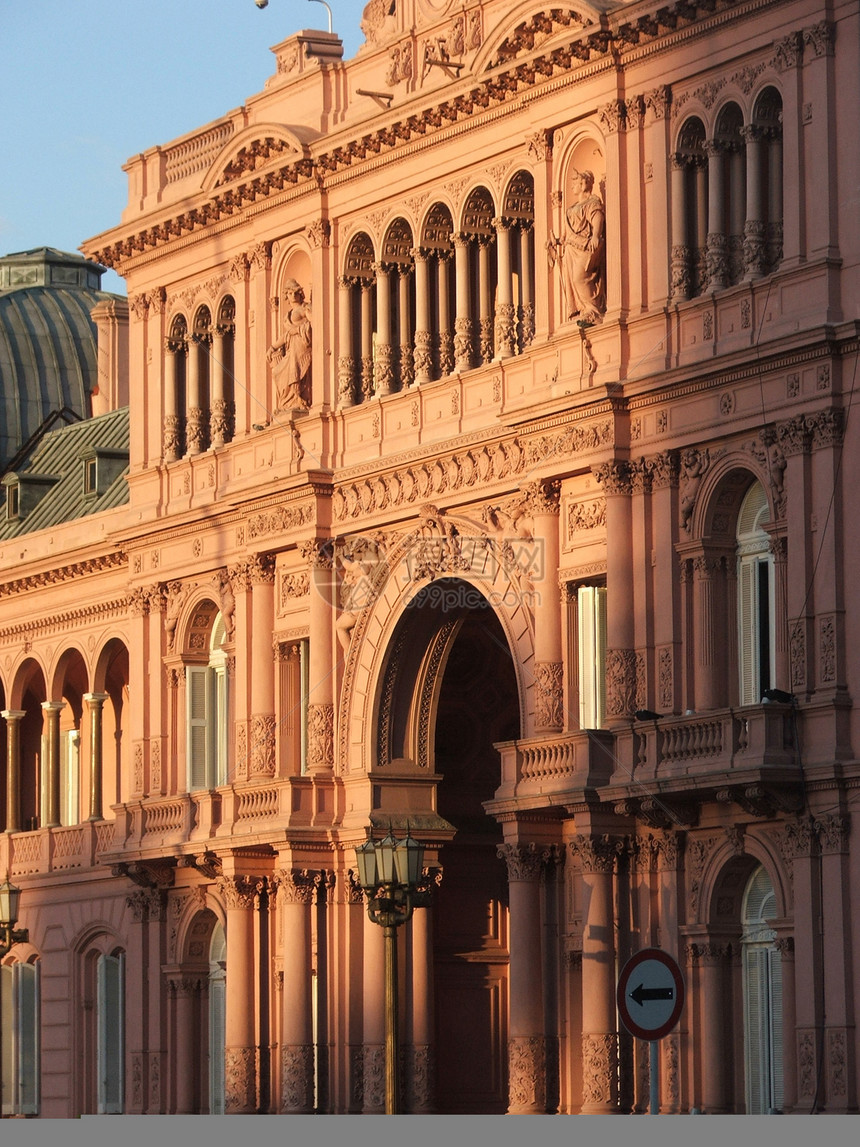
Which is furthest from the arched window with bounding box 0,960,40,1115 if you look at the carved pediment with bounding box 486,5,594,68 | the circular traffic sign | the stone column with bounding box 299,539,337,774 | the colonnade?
the circular traffic sign

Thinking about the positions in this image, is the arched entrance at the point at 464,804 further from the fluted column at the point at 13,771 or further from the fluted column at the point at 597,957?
the fluted column at the point at 13,771

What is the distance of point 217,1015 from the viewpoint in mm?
56906

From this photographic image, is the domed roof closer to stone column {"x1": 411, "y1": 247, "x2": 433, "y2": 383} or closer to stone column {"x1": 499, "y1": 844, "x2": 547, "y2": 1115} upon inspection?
stone column {"x1": 411, "y1": 247, "x2": 433, "y2": 383}

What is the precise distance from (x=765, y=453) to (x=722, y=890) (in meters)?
6.37

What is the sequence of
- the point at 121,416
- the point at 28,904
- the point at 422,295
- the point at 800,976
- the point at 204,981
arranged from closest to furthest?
the point at 800,976 < the point at 422,295 < the point at 204,981 < the point at 28,904 < the point at 121,416

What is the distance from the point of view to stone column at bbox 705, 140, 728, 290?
44.8 m

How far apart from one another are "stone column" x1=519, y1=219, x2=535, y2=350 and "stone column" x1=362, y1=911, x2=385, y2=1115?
1019cm

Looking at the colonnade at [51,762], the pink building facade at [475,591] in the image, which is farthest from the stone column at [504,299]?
the colonnade at [51,762]

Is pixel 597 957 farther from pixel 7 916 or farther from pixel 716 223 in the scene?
pixel 7 916

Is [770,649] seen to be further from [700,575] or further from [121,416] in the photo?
[121,416]

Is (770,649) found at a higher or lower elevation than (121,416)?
lower

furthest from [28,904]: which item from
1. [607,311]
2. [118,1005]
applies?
[607,311]

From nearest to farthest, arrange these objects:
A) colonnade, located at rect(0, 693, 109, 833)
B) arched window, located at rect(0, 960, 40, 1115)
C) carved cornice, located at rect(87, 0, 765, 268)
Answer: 1. carved cornice, located at rect(87, 0, 765, 268)
2. colonnade, located at rect(0, 693, 109, 833)
3. arched window, located at rect(0, 960, 40, 1115)

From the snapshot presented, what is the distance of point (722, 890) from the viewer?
4431cm
